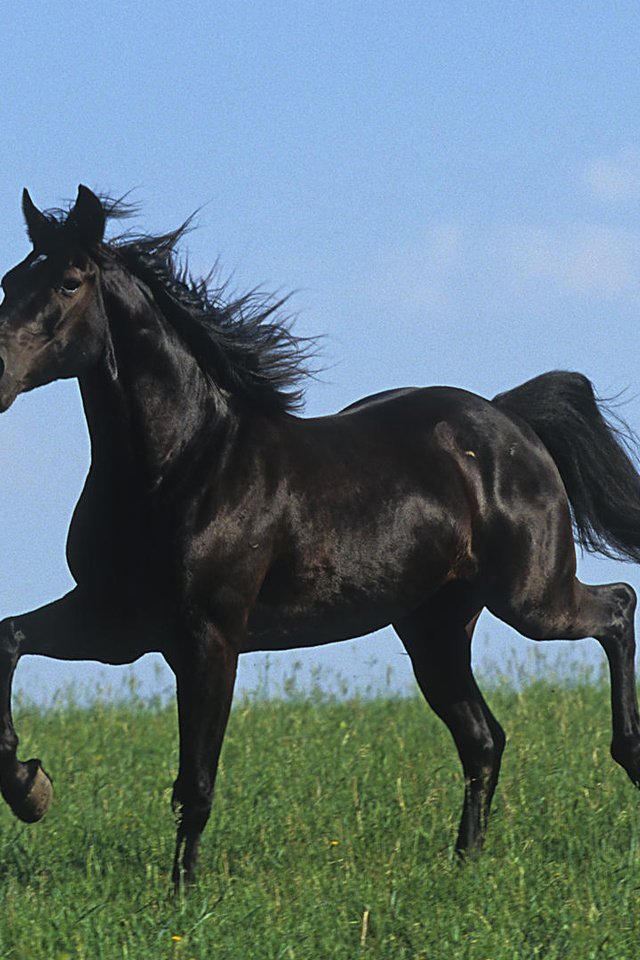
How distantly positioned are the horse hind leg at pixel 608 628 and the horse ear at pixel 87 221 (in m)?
2.52

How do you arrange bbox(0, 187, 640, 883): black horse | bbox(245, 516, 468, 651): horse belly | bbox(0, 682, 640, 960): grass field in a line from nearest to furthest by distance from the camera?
bbox(0, 682, 640, 960): grass field < bbox(0, 187, 640, 883): black horse < bbox(245, 516, 468, 651): horse belly

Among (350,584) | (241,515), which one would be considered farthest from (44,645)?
(350,584)

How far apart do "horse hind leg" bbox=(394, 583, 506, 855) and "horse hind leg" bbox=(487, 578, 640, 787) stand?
199 millimetres

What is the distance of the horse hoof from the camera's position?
5.73 metres

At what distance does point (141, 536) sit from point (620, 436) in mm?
2911

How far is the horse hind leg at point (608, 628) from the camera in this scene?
6746 millimetres

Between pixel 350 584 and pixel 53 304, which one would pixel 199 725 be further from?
pixel 53 304

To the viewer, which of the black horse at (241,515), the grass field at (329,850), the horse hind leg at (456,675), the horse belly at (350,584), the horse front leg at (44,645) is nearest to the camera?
the grass field at (329,850)

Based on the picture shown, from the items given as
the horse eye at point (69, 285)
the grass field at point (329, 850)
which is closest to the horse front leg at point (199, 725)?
the grass field at point (329, 850)

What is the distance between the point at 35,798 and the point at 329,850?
127cm

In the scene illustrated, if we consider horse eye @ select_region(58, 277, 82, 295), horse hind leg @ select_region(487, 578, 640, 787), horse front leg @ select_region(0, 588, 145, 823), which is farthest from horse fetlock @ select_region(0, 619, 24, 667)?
horse hind leg @ select_region(487, 578, 640, 787)

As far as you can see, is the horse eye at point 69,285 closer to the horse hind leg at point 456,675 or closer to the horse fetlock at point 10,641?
the horse fetlock at point 10,641

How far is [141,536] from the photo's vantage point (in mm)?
5730

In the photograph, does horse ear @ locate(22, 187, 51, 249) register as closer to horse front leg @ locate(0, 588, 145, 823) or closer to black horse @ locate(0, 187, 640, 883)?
black horse @ locate(0, 187, 640, 883)
